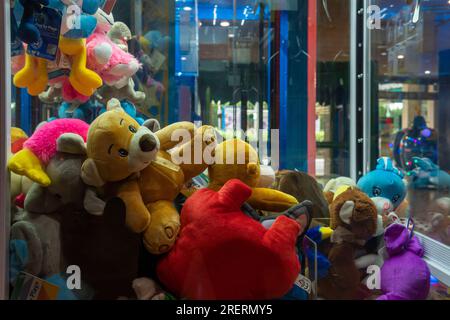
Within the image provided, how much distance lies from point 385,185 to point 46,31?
0.91 meters

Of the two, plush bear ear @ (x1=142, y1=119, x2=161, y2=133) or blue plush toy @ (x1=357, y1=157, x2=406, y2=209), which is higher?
plush bear ear @ (x1=142, y1=119, x2=161, y2=133)

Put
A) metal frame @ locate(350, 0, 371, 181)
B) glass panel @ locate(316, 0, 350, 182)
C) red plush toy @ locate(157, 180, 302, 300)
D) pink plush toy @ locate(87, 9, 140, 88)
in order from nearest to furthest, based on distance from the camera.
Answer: red plush toy @ locate(157, 180, 302, 300), pink plush toy @ locate(87, 9, 140, 88), glass panel @ locate(316, 0, 350, 182), metal frame @ locate(350, 0, 371, 181)

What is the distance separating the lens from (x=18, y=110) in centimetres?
98

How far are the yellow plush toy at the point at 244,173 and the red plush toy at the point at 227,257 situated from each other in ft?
0.25

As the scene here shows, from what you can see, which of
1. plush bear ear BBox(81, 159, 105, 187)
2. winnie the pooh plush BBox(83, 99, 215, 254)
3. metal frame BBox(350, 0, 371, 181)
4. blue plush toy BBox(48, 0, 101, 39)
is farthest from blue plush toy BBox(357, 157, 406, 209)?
blue plush toy BBox(48, 0, 101, 39)

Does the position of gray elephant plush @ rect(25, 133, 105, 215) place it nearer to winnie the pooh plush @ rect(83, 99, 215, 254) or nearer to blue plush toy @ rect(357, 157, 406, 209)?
winnie the pooh plush @ rect(83, 99, 215, 254)

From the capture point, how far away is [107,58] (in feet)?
3.92

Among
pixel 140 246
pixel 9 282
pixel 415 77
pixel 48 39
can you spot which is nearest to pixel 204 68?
pixel 48 39

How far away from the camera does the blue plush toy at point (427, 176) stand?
4.66ft

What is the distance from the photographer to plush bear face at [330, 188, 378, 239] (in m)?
1.05

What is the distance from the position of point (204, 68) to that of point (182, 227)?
16.8 inches

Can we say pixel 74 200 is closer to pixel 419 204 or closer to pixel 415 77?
pixel 419 204

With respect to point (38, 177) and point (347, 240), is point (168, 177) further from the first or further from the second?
point (347, 240)

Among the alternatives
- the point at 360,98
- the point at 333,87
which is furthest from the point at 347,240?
the point at 360,98
